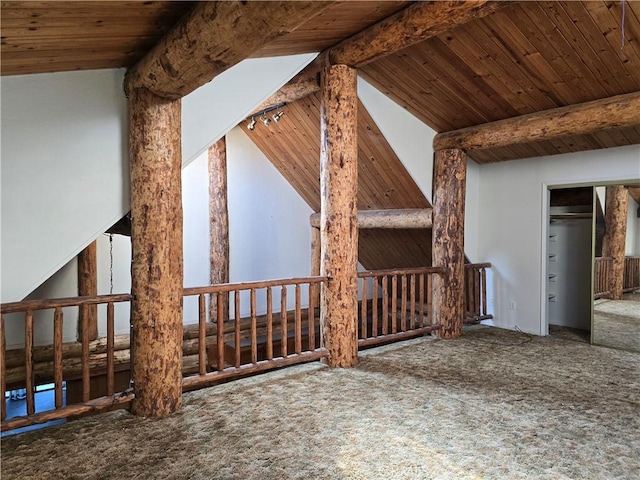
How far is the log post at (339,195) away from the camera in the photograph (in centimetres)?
381

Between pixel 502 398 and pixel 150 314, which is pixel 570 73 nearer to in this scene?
pixel 502 398

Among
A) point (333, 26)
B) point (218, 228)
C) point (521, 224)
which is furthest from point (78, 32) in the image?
point (521, 224)

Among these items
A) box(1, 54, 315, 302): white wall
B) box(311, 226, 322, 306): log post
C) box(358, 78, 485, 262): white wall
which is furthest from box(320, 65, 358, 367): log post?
box(311, 226, 322, 306): log post

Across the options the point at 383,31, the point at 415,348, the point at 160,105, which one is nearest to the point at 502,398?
the point at 415,348

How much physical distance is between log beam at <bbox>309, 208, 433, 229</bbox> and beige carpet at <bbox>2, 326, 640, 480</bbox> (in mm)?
1915

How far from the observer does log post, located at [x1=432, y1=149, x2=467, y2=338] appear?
493cm

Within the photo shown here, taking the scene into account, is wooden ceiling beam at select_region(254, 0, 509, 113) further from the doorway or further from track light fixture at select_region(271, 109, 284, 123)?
the doorway

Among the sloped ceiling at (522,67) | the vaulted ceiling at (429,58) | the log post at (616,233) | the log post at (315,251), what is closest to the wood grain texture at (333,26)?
the vaulted ceiling at (429,58)

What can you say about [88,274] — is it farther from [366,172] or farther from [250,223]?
[366,172]

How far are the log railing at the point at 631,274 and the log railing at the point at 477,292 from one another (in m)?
1.48

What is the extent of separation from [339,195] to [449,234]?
5.65 ft

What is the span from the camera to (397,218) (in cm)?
558

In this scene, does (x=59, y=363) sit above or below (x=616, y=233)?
below

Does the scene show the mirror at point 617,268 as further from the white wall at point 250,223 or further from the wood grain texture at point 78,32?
the wood grain texture at point 78,32
